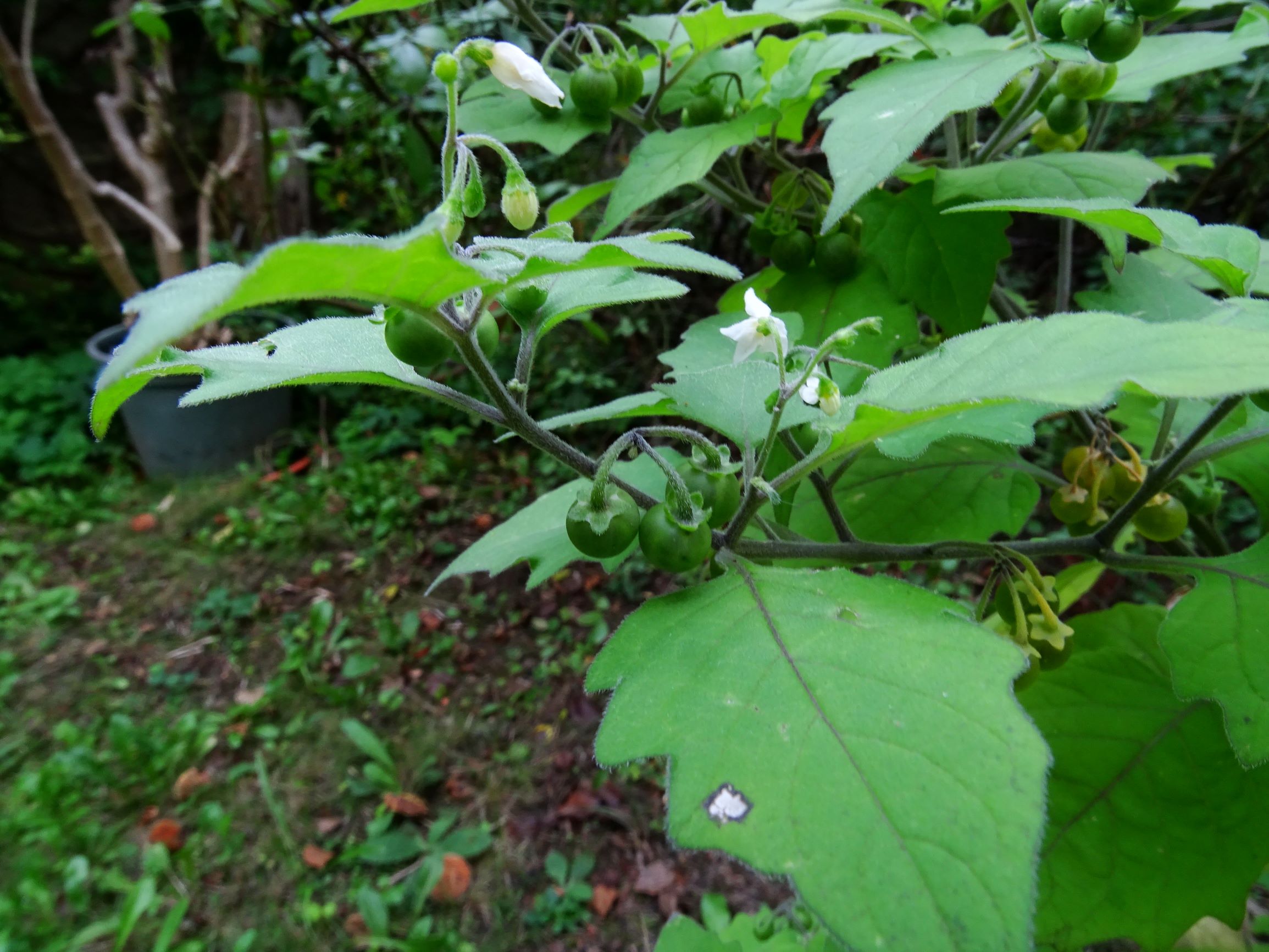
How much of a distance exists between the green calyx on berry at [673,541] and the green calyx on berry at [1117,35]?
67cm

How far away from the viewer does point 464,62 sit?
1.45 m

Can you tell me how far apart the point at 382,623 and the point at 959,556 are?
9.44 feet

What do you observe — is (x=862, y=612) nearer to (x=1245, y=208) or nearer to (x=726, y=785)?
(x=726, y=785)

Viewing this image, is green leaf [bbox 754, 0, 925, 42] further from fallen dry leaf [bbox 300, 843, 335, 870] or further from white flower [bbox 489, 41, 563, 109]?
fallen dry leaf [bbox 300, 843, 335, 870]

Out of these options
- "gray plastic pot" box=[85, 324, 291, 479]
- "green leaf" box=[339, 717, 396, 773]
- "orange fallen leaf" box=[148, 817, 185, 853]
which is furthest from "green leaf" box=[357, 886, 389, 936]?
"gray plastic pot" box=[85, 324, 291, 479]

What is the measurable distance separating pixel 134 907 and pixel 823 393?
271 cm

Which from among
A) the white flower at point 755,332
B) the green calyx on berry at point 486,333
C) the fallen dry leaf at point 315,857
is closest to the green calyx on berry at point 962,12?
the white flower at point 755,332

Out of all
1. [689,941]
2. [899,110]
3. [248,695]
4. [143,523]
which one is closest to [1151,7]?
[899,110]

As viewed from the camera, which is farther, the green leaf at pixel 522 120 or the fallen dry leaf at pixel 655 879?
the fallen dry leaf at pixel 655 879

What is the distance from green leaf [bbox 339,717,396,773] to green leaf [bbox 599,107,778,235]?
2.31 m

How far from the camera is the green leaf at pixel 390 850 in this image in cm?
240

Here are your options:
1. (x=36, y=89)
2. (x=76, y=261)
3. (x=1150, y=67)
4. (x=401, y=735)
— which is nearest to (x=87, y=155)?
(x=76, y=261)

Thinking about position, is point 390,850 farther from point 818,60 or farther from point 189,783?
point 818,60

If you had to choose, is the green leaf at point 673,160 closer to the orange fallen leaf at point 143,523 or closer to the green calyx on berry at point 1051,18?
the green calyx on berry at point 1051,18
